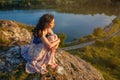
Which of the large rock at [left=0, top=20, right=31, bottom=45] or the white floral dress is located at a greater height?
the white floral dress

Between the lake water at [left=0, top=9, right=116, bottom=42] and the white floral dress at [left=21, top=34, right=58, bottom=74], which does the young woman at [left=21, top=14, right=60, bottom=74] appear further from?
the lake water at [left=0, top=9, right=116, bottom=42]

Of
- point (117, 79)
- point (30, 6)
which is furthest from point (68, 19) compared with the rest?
point (117, 79)

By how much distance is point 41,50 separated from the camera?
1473 cm

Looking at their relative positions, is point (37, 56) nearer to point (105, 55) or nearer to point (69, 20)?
point (105, 55)

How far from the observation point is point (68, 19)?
10038 cm

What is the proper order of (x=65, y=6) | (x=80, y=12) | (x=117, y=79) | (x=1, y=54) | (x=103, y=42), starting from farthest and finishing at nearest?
(x=65, y=6), (x=80, y=12), (x=103, y=42), (x=117, y=79), (x=1, y=54)

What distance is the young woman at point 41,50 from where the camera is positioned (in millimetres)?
14188

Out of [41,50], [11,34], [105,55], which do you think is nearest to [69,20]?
[105,55]

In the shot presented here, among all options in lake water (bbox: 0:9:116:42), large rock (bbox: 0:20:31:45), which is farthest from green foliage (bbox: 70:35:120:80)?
large rock (bbox: 0:20:31:45)

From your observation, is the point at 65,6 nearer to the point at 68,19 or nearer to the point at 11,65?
the point at 68,19

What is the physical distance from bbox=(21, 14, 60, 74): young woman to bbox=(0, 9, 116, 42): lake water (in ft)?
208

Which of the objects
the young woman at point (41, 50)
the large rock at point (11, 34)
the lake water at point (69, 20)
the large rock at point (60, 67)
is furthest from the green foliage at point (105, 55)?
the young woman at point (41, 50)

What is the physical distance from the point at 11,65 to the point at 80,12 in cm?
10136

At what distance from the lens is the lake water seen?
281 ft
